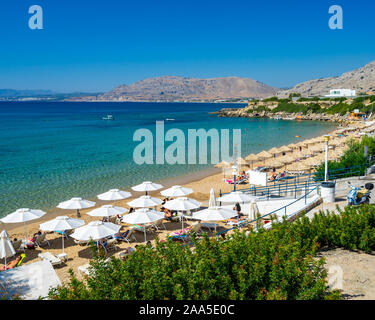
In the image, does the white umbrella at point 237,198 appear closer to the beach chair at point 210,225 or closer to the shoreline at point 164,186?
the beach chair at point 210,225

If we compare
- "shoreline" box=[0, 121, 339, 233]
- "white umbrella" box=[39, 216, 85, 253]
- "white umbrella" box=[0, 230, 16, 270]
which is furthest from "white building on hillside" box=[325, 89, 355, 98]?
"white umbrella" box=[0, 230, 16, 270]

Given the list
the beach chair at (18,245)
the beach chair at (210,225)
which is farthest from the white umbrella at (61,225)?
the beach chair at (210,225)

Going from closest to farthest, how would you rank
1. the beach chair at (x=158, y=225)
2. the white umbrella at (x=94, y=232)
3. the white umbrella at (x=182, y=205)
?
the white umbrella at (x=94, y=232)
the white umbrella at (x=182, y=205)
the beach chair at (x=158, y=225)

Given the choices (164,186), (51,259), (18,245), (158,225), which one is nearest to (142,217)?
(158,225)

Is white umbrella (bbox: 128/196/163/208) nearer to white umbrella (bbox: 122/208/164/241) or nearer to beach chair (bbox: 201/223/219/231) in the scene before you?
white umbrella (bbox: 122/208/164/241)

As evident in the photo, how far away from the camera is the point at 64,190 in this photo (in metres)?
21.4

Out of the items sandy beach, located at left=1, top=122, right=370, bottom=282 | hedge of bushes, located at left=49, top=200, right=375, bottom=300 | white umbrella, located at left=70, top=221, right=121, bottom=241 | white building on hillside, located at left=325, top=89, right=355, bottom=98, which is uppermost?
white building on hillside, located at left=325, top=89, right=355, bottom=98

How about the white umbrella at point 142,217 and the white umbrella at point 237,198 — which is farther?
the white umbrella at point 237,198

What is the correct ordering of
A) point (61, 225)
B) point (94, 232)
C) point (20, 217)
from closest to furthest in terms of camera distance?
point (94, 232) → point (61, 225) → point (20, 217)

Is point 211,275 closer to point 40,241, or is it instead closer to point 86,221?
point 40,241

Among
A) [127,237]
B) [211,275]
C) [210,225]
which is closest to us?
[211,275]

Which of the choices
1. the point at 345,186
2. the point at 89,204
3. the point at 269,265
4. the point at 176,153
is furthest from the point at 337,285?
the point at 176,153
